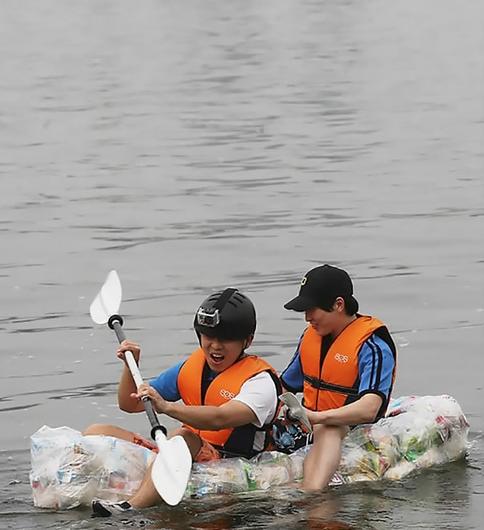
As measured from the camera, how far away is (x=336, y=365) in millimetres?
7512

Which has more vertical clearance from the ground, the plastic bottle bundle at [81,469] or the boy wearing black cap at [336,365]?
the boy wearing black cap at [336,365]

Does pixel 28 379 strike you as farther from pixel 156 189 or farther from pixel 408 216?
pixel 156 189

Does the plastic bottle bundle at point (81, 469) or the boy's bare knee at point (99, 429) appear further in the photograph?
the boy's bare knee at point (99, 429)

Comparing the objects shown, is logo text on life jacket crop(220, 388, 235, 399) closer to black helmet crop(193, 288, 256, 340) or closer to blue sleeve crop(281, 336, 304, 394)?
black helmet crop(193, 288, 256, 340)

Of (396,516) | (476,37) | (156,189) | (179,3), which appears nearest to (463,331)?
(396,516)

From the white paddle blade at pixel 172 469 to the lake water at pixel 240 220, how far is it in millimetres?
359

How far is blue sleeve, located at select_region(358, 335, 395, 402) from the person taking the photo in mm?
7387

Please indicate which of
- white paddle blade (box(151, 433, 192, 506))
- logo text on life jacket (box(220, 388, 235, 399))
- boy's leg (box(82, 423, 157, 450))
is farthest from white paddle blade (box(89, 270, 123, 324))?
white paddle blade (box(151, 433, 192, 506))

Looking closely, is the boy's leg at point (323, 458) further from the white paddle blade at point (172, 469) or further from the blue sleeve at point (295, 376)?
the white paddle blade at point (172, 469)

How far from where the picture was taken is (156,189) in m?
17.4

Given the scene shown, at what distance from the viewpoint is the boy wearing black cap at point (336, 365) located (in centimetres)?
736

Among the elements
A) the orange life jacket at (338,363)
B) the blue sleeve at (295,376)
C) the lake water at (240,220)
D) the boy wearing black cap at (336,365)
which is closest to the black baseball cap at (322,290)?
the boy wearing black cap at (336,365)

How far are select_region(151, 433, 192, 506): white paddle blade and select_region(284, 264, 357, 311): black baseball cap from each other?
36.3 inches

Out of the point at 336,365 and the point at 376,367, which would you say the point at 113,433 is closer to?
the point at 336,365
